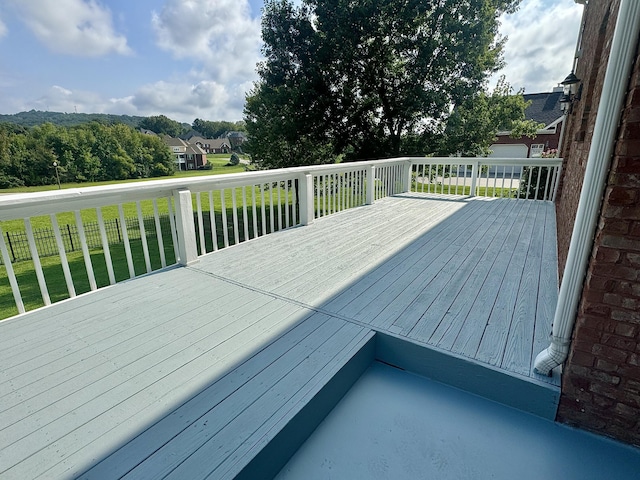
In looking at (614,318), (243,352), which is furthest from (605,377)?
(243,352)

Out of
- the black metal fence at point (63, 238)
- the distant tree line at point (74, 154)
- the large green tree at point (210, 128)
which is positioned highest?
the large green tree at point (210, 128)

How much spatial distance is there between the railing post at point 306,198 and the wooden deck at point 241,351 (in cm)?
140

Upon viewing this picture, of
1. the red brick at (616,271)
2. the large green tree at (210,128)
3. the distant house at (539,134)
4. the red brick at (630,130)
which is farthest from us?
the large green tree at (210,128)

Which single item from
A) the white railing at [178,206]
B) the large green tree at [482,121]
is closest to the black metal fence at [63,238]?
the white railing at [178,206]

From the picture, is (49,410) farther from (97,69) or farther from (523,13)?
(97,69)

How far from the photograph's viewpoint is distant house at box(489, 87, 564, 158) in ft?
62.8

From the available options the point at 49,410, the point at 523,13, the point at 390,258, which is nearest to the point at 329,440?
the point at 49,410

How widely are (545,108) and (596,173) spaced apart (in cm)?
2407

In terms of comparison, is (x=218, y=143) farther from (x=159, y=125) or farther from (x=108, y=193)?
(x=108, y=193)

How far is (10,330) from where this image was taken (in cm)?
210

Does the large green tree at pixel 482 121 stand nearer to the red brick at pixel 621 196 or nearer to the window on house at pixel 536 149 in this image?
the red brick at pixel 621 196

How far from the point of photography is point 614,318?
53.2 inches

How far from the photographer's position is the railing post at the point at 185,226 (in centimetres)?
303

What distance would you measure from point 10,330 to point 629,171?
3367mm
